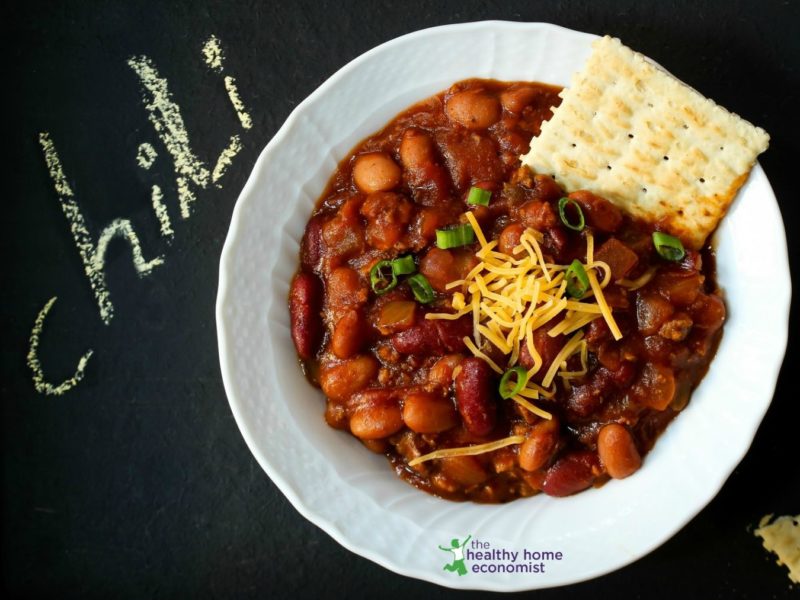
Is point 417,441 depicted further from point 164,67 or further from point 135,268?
point 164,67

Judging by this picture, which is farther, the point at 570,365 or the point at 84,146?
the point at 84,146

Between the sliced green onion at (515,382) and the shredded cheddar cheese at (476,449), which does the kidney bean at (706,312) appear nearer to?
the sliced green onion at (515,382)

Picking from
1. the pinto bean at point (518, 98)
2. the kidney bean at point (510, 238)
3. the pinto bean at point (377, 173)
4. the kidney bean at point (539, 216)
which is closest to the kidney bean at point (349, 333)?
the pinto bean at point (377, 173)

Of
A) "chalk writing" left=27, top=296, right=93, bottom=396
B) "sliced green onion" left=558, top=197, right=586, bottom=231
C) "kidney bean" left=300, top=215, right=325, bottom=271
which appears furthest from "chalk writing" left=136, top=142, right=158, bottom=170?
"sliced green onion" left=558, top=197, right=586, bottom=231

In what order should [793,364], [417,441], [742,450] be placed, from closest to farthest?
[742,450] < [417,441] < [793,364]

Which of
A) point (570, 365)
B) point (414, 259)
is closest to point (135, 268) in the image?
point (414, 259)

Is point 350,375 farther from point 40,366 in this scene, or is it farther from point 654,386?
point 40,366

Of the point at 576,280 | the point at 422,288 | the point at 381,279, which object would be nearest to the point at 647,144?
the point at 576,280
